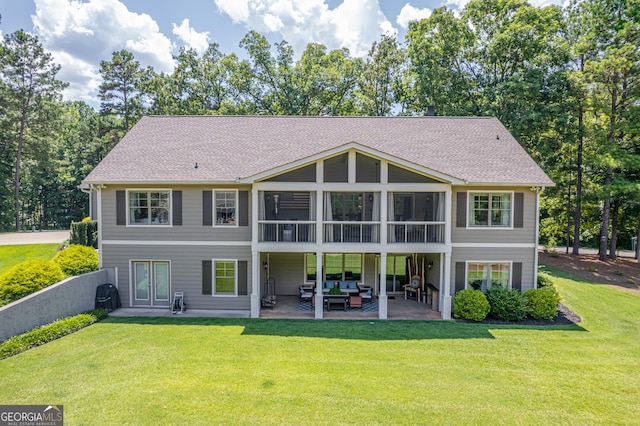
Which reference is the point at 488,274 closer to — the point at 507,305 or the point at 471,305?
the point at 507,305

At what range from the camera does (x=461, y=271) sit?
1294cm

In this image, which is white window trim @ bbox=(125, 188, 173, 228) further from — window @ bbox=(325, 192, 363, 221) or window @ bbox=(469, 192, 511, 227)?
window @ bbox=(469, 192, 511, 227)

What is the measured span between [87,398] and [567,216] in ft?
103

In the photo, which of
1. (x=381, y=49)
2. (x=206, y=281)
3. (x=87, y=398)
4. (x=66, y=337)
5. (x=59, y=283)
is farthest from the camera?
(x=381, y=49)

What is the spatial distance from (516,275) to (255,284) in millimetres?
9934

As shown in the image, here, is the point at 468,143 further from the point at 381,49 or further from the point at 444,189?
the point at 381,49

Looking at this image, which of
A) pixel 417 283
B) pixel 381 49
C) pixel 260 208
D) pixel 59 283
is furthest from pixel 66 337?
pixel 381 49

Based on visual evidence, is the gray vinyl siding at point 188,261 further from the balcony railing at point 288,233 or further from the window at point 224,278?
the balcony railing at point 288,233

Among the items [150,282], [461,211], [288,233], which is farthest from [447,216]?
[150,282]

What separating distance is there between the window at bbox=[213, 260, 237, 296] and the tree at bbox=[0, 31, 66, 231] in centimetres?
2839

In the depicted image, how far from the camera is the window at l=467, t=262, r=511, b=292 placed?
13023mm

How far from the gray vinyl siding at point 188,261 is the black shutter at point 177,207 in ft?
3.28

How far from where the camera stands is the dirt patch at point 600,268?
57.5ft

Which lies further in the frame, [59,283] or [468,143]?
[468,143]
